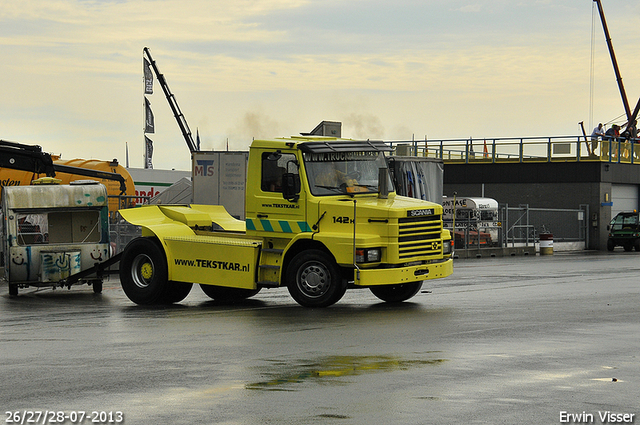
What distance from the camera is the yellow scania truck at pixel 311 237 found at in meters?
14.9

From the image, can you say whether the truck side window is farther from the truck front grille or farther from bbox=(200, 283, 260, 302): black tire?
bbox=(200, 283, 260, 302): black tire

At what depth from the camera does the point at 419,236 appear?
15422 mm

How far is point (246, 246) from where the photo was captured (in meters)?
15.7

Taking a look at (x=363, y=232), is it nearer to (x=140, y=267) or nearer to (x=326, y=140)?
(x=326, y=140)

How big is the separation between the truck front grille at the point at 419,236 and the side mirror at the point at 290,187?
5.82 feet

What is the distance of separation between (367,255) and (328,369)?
18.4 ft

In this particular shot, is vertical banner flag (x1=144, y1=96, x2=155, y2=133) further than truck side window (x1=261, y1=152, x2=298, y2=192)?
Yes

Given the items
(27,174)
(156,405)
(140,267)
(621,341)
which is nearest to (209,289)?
(140,267)

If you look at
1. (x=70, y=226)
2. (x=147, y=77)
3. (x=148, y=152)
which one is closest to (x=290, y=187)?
(x=70, y=226)

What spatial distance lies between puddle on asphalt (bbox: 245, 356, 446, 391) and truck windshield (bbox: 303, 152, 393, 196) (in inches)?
232

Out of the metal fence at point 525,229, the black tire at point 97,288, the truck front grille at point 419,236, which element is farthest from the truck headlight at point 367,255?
the metal fence at point 525,229

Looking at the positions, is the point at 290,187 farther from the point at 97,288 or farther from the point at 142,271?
the point at 97,288

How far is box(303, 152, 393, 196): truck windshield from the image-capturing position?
15.5 m

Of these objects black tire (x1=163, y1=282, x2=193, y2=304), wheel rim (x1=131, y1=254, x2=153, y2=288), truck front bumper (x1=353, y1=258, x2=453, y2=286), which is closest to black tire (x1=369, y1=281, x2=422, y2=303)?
truck front bumper (x1=353, y1=258, x2=453, y2=286)
